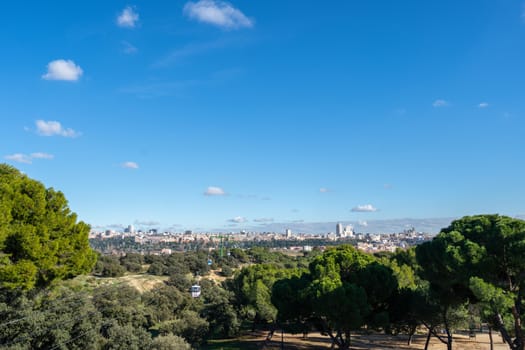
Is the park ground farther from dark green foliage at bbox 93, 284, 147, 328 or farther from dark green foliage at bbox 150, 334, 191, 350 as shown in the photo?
dark green foliage at bbox 150, 334, 191, 350

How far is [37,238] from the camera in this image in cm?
1226

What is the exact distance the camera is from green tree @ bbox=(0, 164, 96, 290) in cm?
1162

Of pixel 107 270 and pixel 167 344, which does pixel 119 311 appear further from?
pixel 107 270

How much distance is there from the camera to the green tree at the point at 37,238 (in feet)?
38.1

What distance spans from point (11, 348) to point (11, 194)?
23.0 feet

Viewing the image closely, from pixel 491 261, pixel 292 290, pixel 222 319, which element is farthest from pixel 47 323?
pixel 491 261

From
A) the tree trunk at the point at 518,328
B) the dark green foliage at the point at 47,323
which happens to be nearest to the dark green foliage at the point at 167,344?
the dark green foliage at the point at 47,323

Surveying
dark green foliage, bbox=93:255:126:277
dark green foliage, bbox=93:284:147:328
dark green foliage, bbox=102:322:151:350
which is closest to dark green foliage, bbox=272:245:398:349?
dark green foliage, bbox=102:322:151:350

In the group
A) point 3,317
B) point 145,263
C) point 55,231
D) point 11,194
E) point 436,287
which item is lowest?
point 145,263

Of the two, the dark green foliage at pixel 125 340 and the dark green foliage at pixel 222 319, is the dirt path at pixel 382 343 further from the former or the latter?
the dark green foliage at pixel 125 340

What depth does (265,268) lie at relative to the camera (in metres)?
36.0

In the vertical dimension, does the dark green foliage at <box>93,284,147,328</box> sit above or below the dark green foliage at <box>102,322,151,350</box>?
below

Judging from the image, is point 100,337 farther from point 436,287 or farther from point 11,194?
point 436,287

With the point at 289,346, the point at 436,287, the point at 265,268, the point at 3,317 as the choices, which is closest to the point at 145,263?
the point at 265,268
